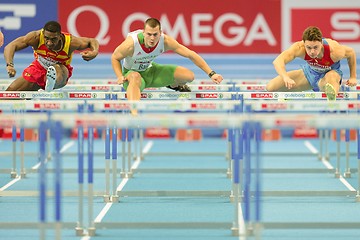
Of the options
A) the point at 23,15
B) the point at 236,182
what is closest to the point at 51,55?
the point at 236,182

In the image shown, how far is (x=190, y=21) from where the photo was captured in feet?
61.1

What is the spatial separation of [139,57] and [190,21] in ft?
22.4

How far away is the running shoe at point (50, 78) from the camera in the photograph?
39.3ft

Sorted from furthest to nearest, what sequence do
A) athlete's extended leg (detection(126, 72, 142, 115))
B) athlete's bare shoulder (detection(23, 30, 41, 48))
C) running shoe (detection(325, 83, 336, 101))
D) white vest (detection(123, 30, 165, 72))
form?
athlete's bare shoulder (detection(23, 30, 41, 48)) → white vest (detection(123, 30, 165, 72)) → athlete's extended leg (detection(126, 72, 142, 115)) → running shoe (detection(325, 83, 336, 101))

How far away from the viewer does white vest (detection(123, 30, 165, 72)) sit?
11.9m

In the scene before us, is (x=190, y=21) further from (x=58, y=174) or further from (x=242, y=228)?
(x=58, y=174)

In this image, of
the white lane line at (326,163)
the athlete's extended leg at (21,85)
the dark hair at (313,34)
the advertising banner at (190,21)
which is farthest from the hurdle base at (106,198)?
the advertising banner at (190,21)

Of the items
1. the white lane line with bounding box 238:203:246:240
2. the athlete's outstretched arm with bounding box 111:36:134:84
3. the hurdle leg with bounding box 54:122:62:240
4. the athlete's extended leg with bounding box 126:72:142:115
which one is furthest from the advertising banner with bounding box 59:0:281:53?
the hurdle leg with bounding box 54:122:62:240

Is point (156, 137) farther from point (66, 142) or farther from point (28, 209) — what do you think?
point (28, 209)

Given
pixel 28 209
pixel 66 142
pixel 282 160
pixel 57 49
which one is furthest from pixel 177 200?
pixel 66 142

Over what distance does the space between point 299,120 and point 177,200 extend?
489cm

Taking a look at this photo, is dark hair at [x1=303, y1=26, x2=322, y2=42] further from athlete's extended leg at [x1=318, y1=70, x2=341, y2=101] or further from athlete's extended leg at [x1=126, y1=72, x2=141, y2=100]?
athlete's extended leg at [x1=126, y1=72, x2=141, y2=100]

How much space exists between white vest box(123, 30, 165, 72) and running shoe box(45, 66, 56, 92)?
0.93 m

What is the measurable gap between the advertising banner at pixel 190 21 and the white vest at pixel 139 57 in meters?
6.52
